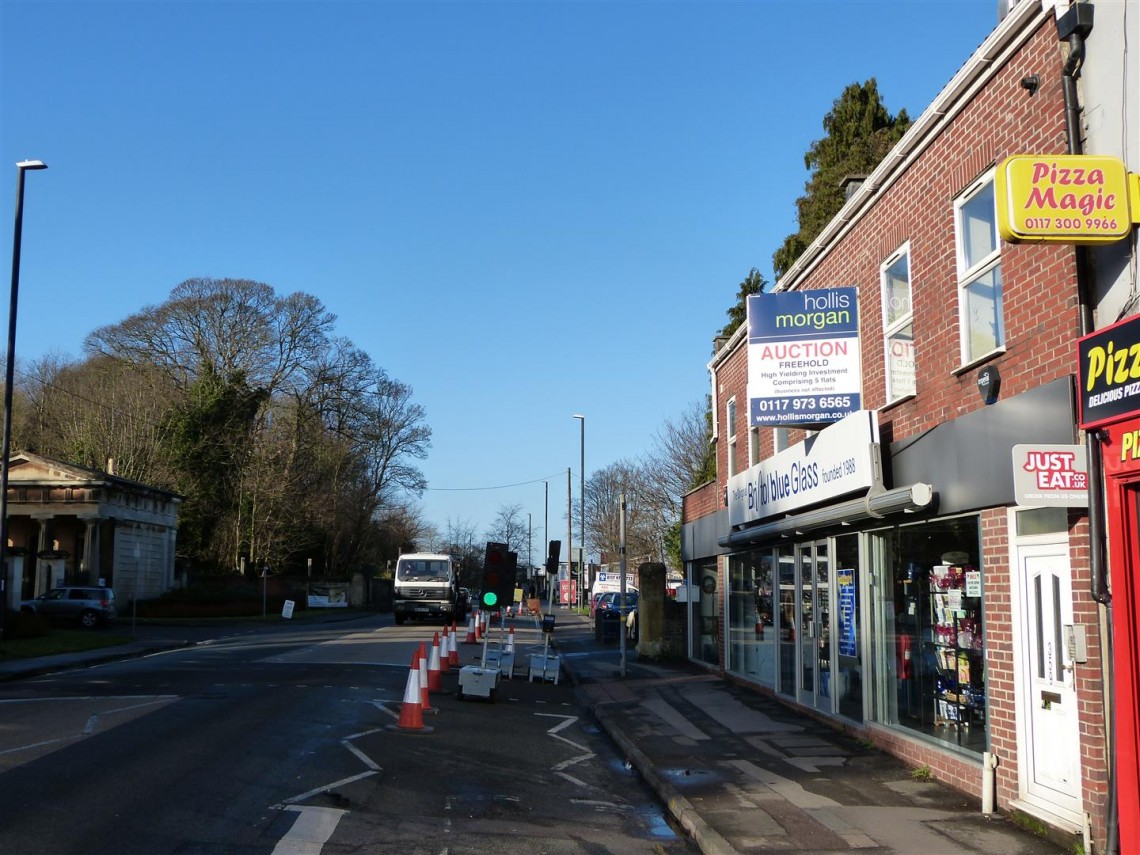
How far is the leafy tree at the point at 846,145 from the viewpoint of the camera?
28.5 m

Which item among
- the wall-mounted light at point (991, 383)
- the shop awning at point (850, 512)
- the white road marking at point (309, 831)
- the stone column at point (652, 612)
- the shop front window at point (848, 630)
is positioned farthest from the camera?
the stone column at point (652, 612)

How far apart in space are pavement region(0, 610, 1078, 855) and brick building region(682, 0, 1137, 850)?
1.24 ft

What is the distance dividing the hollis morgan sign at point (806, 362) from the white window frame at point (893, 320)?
1.58ft

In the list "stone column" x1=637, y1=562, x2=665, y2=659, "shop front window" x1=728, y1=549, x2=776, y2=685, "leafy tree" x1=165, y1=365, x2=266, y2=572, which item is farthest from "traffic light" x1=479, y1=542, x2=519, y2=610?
"leafy tree" x1=165, y1=365, x2=266, y2=572

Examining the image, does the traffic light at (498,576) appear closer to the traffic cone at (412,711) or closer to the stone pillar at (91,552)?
the traffic cone at (412,711)

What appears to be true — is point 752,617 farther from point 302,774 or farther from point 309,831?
point 309,831

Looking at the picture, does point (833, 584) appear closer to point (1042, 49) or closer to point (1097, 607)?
point (1097, 607)

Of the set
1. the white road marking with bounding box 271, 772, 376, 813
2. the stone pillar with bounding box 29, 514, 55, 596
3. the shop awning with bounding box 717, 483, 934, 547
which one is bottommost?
the white road marking with bounding box 271, 772, 376, 813

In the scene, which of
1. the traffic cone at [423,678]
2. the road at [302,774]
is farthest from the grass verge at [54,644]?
the traffic cone at [423,678]

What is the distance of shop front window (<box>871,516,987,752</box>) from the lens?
9742 millimetres

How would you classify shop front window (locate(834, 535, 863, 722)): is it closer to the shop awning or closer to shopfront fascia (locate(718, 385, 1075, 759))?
shopfront fascia (locate(718, 385, 1075, 759))

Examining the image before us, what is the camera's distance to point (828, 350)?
12688 millimetres

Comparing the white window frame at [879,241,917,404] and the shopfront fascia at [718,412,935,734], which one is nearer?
the white window frame at [879,241,917,404]

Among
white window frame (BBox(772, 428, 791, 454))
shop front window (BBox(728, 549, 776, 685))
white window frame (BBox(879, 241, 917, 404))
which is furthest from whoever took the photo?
shop front window (BBox(728, 549, 776, 685))
